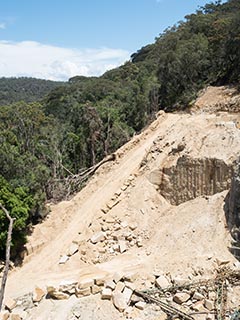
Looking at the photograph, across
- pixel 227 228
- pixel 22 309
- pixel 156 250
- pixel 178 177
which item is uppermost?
pixel 178 177

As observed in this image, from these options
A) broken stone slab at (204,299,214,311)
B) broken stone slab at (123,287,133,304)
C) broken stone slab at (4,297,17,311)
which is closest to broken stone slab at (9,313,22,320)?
broken stone slab at (4,297,17,311)

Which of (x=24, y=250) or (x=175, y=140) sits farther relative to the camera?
(x=175, y=140)

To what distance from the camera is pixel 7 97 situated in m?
119

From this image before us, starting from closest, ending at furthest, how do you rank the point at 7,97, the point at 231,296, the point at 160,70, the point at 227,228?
the point at 231,296 < the point at 227,228 < the point at 160,70 < the point at 7,97

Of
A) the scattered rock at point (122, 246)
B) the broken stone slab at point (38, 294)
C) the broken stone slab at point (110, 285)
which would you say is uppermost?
the scattered rock at point (122, 246)

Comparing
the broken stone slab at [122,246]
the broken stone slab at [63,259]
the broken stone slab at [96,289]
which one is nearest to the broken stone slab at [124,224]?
the broken stone slab at [122,246]

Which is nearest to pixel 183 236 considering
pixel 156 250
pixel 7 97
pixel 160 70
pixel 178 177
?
pixel 156 250

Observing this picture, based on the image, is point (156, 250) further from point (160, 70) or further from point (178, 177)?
point (160, 70)

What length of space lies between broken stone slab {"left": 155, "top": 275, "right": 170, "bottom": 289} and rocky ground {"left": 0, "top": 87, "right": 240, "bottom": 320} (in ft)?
0.14

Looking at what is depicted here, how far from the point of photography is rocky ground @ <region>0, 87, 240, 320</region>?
14984 millimetres

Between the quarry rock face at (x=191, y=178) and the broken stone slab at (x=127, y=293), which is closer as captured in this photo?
the broken stone slab at (x=127, y=293)

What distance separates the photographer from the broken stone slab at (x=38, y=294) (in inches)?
637

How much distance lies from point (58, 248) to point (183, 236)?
6.83 metres

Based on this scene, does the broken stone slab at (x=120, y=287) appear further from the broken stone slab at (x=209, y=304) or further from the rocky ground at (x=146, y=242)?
the broken stone slab at (x=209, y=304)
